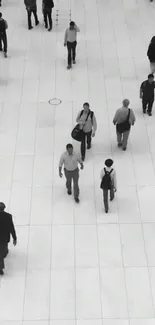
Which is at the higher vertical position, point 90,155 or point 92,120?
point 92,120

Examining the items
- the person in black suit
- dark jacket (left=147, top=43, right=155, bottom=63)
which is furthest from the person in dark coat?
the person in black suit

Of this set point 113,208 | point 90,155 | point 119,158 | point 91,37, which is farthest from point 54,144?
point 91,37

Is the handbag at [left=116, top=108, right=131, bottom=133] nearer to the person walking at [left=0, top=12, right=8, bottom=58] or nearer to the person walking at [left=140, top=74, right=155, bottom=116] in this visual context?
the person walking at [left=140, top=74, right=155, bottom=116]

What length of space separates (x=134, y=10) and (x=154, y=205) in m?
10.1

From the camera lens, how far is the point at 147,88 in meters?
10.9

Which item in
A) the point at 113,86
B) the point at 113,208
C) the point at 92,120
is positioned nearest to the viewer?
the point at 113,208

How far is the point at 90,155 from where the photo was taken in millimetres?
10312

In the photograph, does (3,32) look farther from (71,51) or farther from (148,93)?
(148,93)

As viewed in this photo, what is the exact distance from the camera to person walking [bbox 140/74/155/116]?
10.9 m

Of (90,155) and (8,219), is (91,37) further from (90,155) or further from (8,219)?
(8,219)

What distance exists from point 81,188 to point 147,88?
321 centimetres

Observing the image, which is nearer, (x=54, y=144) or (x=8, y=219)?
(x=8, y=219)

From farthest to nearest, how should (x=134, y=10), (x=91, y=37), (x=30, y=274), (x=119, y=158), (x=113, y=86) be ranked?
(x=134, y=10) → (x=91, y=37) → (x=113, y=86) → (x=119, y=158) → (x=30, y=274)

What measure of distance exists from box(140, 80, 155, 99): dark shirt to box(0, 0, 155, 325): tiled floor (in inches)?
28.0
